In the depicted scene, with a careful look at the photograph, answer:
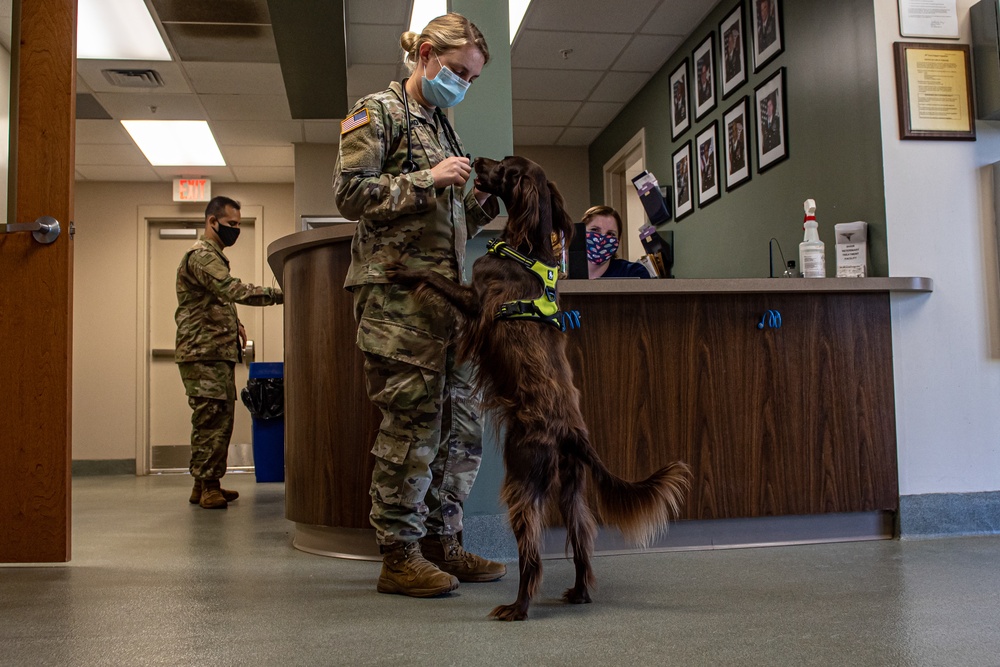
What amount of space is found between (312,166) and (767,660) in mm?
6494

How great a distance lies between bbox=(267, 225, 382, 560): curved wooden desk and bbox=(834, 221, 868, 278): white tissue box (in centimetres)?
181

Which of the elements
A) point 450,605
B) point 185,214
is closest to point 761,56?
point 450,605

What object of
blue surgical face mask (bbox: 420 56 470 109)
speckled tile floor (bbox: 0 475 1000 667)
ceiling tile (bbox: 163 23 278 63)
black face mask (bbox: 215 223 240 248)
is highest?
ceiling tile (bbox: 163 23 278 63)

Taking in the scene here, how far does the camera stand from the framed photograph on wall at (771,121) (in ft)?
13.7

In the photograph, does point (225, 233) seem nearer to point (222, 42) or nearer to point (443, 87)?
point (222, 42)

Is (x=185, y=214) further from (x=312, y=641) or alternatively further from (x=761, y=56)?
(x=312, y=641)

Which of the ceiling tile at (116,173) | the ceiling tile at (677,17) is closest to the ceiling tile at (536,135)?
the ceiling tile at (677,17)

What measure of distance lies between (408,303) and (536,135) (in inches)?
222

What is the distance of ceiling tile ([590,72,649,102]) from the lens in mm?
6160

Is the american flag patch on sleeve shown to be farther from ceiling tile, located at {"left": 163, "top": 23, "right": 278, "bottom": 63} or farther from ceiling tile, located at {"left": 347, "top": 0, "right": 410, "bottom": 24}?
ceiling tile, located at {"left": 163, "top": 23, "right": 278, "bottom": 63}

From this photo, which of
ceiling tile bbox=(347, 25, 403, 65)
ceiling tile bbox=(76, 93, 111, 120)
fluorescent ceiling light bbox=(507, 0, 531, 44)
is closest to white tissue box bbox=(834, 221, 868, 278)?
fluorescent ceiling light bbox=(507, 0, 531, 44)

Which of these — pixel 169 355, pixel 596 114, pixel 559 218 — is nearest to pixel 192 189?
pixel 169 355

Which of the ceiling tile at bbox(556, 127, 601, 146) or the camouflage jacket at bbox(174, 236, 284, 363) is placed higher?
the ceiling tile at bbox(556, 127, 601, 146)

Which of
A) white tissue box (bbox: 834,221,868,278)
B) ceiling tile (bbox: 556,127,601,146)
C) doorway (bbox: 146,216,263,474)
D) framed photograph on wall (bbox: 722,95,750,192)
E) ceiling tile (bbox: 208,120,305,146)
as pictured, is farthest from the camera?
doorway (bbox: 146,216,263,474)
